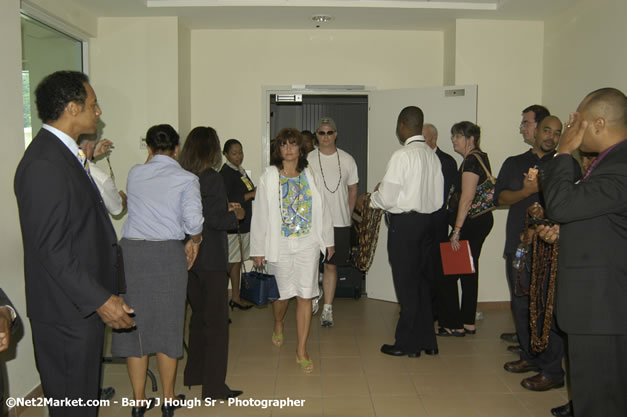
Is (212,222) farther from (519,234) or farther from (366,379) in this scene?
(519,234)

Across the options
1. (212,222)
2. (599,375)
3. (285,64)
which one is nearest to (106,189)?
(212,222)

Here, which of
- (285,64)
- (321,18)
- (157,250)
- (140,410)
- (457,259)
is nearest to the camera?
(157,250)

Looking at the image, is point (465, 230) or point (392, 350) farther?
point (465, 230)

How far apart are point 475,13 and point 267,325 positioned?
359 cm

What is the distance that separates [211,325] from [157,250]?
1.96 ft

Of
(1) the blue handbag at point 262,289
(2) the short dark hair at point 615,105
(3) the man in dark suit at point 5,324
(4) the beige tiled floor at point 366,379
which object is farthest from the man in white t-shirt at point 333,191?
(3) the man in dark suit at point 5,324

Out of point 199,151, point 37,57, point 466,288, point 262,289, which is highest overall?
point 37,57

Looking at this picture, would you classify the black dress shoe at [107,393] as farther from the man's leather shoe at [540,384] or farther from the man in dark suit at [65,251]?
the man's leather shoe at [540,384]

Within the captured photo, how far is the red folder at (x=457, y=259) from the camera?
13.5ft

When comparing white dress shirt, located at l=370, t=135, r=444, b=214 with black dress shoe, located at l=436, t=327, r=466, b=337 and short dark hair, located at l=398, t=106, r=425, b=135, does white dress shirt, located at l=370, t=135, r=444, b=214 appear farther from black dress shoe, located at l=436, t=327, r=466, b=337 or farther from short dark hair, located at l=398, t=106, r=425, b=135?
black dress shoe, located at l=436, t=327, r=466, b=337

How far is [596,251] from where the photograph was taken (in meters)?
2.01

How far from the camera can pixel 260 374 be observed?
362 cm

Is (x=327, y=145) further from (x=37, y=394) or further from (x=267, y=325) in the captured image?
(x=37, y=394)

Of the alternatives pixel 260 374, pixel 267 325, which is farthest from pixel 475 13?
pixel 260 374
